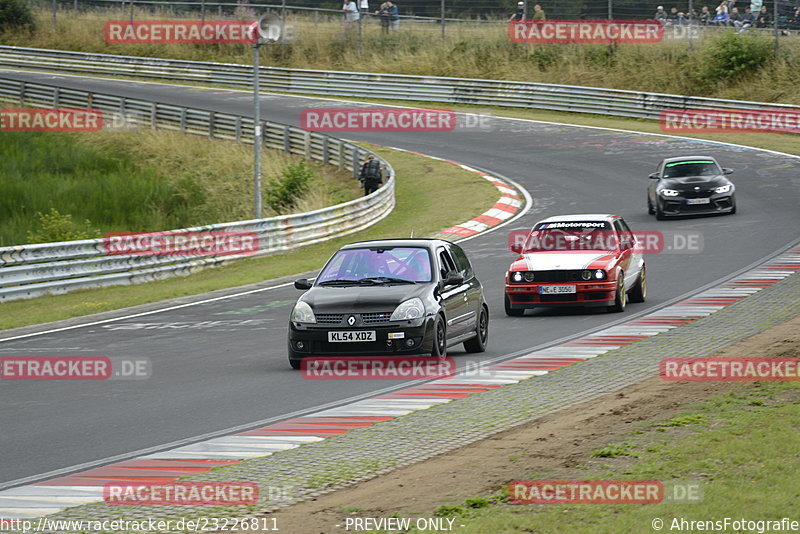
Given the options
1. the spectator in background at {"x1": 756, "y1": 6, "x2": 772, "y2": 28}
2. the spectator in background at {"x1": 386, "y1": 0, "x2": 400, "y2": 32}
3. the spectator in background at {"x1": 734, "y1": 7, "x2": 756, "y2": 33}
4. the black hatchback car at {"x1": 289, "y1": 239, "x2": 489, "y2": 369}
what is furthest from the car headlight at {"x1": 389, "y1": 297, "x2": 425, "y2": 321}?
the spectator in background at {"x1": 386, "y1": 0, "x2": 400, "y2": 32}

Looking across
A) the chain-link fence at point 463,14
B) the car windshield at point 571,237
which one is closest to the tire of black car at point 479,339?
the car windshield at point 571,237

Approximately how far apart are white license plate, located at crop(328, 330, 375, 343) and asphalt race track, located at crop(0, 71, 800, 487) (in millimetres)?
651

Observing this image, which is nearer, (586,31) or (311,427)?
(311,427)

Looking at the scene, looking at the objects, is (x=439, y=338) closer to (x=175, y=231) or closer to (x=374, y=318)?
(x=374, y=318)

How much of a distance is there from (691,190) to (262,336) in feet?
51.2

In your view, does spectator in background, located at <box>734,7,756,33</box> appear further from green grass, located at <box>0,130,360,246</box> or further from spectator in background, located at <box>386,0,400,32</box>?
green grass, located at <box>0,130,360,246</box>

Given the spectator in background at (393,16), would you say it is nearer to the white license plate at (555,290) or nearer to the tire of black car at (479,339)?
the white license plate at (555,290)

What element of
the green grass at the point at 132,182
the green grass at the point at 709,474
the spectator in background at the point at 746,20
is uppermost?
the spectator in background at the point at 746,20

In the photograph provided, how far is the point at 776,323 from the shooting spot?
1493 centimetres

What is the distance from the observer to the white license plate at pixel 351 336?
12805 mm

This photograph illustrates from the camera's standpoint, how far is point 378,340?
505 inches

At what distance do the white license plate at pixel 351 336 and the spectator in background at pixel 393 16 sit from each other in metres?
46.7

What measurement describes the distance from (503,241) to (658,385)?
1598 centimetres

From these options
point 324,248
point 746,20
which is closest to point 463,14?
point 746,20
